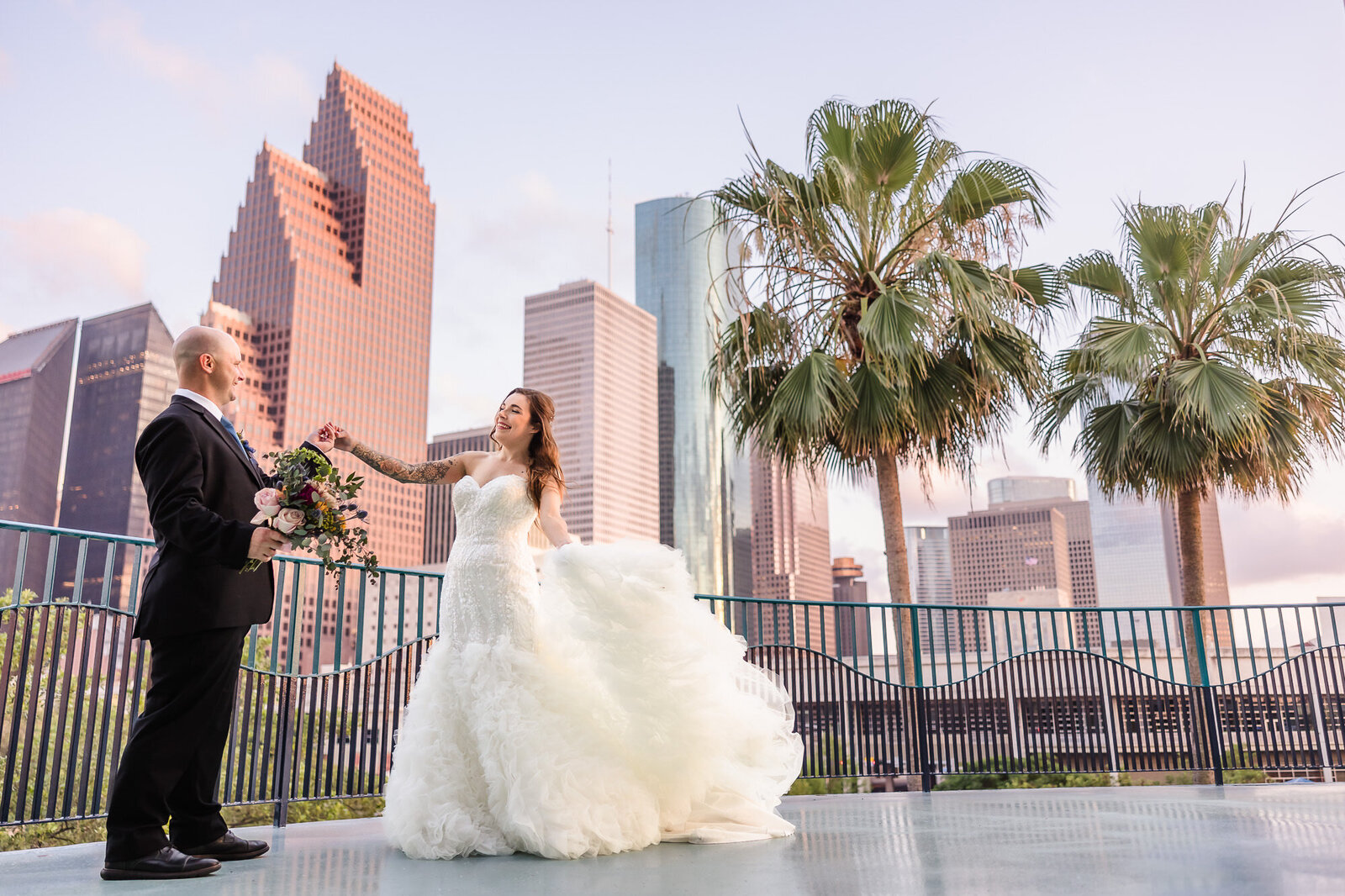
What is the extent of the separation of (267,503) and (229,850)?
4.86 feet

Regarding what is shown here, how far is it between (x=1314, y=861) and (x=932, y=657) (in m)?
3.39

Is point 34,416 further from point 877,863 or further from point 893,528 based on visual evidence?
point 877,863

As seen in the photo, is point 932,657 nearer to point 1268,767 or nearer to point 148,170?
point 1268,767

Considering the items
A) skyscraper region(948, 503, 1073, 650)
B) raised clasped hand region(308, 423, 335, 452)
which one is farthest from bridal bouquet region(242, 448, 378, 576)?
skyscraper region(948, 503, 1073, 650)

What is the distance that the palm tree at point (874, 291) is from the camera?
27.7 ft

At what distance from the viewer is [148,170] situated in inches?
5162

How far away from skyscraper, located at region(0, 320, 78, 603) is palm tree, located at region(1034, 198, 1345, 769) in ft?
417

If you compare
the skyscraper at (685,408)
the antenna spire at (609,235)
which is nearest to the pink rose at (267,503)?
the skyscraper at (685,408)

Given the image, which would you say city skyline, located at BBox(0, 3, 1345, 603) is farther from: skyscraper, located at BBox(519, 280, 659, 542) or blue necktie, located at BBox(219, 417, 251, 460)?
skyscraper, located at BBox(519, 280, 659, 542)

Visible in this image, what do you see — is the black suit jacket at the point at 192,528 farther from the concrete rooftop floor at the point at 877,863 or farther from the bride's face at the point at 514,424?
the bride's face at the point at 514,424

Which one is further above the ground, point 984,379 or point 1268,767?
point 984,379

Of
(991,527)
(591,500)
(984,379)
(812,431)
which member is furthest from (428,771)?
(991,527)

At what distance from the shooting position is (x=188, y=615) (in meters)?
2.86

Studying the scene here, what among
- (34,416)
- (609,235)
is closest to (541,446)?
(34,416)
